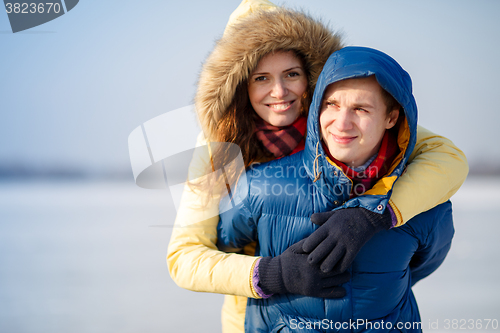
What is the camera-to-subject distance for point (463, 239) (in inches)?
161

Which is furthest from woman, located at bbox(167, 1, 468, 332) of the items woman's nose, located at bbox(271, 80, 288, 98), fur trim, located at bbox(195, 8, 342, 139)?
woman's nose, located at bbox(271, 80, 288, 98)

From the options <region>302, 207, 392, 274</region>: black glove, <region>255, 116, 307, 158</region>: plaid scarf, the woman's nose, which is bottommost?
<region>302, 207, 392, 274</region>: black glove

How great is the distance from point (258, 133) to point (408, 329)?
2.79 ft

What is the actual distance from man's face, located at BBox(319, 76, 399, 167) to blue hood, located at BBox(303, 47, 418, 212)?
0.11 feet

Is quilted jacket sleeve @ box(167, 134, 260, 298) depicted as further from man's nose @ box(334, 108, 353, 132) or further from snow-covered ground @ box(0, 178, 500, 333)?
snow-covered ground @ box(0, 178, 500, 333)

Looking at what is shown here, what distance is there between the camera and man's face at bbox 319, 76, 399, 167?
3.58 feet

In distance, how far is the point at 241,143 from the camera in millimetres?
1442

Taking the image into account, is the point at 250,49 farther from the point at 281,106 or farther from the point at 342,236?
the point at 342,236

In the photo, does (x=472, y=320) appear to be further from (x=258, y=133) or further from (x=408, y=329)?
(x=258, y=133)

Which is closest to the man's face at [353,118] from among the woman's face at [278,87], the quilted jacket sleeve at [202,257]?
the woman's face at [278,87]

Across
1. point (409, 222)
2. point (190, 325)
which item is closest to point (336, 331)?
point (409, 222)

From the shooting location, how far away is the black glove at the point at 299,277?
1127 millimetres

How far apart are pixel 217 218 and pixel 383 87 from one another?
699 millimetres

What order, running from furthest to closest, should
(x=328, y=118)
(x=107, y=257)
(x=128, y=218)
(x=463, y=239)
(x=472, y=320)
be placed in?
(x=128, y=218), (x=463, y=239), (x=107, y=257), (x=472, y=320), (x=328, y=118)
